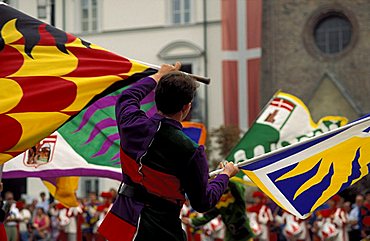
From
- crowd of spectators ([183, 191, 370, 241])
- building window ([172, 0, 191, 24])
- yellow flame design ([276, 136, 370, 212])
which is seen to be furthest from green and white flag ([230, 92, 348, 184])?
building window ([172, 0, 191, 24])

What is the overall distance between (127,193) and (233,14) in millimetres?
29734

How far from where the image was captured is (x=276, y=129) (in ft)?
44.8

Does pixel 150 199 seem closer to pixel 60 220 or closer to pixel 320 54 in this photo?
pixel 60 220

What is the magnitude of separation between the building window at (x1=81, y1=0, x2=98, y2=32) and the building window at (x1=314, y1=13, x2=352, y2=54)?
10.8 metres

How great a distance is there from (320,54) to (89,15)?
11.4 m

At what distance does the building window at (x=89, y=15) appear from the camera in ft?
128

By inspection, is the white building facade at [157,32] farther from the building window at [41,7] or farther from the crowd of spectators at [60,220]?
the building window at [41,7]

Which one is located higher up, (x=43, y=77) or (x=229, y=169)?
(x=43, y=77)

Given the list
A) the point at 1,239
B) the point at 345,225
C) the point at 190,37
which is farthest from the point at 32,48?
the point at 190,37

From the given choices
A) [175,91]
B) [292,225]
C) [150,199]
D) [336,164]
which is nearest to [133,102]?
[175,91]

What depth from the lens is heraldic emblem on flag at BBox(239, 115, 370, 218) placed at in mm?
6375

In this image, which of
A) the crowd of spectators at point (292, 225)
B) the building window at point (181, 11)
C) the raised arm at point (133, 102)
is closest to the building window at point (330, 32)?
the building window at point (181, 11)

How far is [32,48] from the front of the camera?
22.8 feet

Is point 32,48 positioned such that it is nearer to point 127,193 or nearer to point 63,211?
point 127,193
